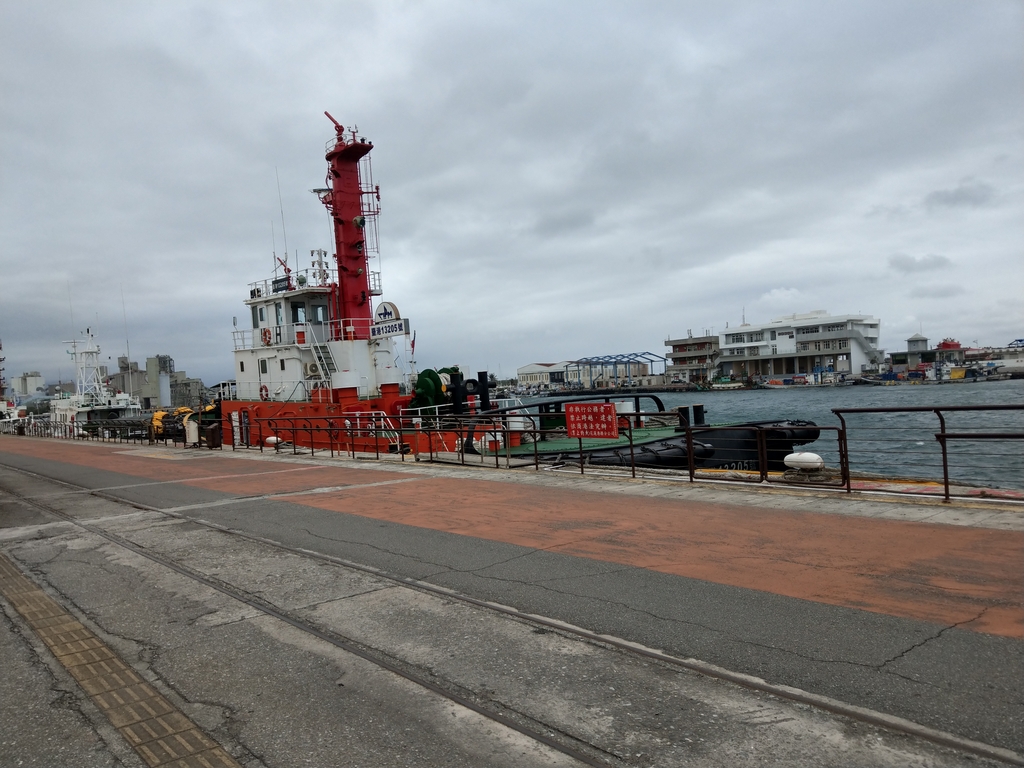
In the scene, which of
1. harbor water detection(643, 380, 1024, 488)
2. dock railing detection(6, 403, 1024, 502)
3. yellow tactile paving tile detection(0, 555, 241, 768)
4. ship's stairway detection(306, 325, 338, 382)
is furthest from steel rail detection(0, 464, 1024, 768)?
ship's stairway detection(306, 325, 338, 382)

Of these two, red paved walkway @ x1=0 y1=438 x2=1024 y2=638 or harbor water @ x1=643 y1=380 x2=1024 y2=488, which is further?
harbor water @ x1=643 y1=380 x2=1024 y2=488

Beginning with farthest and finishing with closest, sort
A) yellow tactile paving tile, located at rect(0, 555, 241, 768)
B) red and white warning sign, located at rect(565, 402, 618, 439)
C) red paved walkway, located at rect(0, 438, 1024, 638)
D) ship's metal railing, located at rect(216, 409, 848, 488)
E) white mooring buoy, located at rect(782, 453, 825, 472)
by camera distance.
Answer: red and white warning sign, located at rect(565, 402, 618, 439), ship's metal railing, located at rect(216, 409, 848, 488), white mooring buoy, located at rect(782, 453, 825, 472), red paved walkway, located at rect(0, 438, 1024, 638), yellow tactile paving tile, located at rect(0, 555, 241, 768)

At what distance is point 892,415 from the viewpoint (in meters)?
45.2

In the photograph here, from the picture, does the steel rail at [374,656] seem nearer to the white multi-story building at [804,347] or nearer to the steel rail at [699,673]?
the steel rail at [699,673]

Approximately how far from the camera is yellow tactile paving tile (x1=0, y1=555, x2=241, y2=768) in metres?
3.49

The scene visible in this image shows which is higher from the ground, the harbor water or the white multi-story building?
the white multi-story building

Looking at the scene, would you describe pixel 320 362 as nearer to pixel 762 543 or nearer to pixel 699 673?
pixel 762 543

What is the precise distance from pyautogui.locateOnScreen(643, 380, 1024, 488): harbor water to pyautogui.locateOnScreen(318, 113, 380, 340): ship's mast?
15.6 metres

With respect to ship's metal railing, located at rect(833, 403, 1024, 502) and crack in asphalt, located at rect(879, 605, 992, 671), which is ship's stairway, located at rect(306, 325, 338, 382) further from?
crack in asphalt, located at rect(879, 605, 992, 671)

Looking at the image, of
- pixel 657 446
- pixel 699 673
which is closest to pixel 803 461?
pixel 699 673

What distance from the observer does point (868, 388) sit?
73625 millimetres

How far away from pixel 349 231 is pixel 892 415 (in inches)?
1451

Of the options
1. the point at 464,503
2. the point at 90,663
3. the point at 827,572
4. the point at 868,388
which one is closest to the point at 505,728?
the point at 90,663

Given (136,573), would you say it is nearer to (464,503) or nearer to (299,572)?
(299,572)
